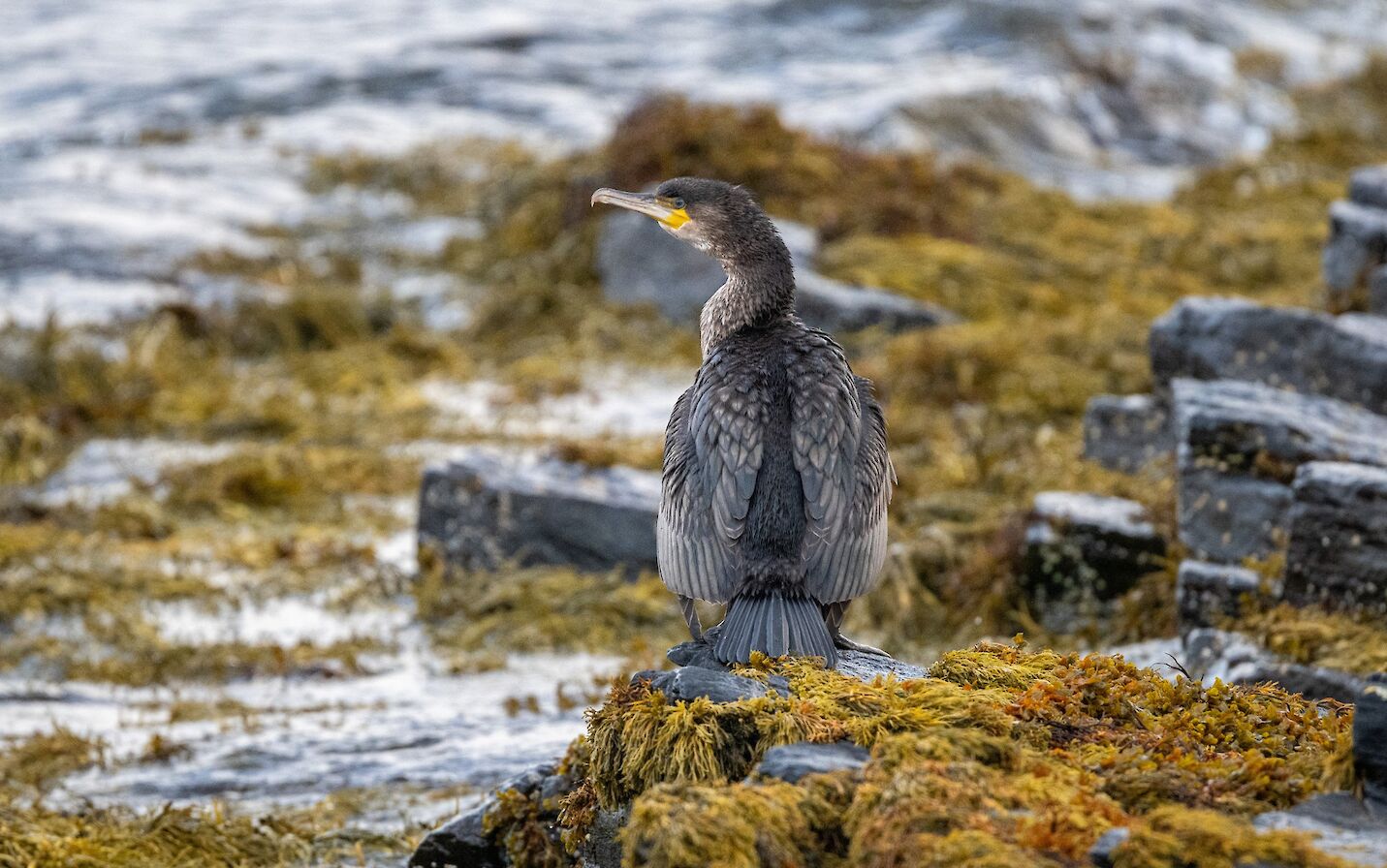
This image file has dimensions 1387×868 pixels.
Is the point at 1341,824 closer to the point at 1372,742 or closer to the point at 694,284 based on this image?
the point at 1372,742

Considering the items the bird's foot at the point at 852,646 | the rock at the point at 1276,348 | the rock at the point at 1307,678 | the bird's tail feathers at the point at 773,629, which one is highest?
the bird's tail feathers at the point at 773,629

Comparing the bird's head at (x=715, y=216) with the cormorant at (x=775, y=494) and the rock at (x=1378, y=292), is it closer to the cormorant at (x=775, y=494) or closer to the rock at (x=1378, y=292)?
the cormorant at (x=775, y=494)

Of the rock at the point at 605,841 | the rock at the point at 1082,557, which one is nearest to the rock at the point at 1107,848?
the rock at the point at 605,841

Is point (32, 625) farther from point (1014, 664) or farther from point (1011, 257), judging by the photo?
point (1011, 257)

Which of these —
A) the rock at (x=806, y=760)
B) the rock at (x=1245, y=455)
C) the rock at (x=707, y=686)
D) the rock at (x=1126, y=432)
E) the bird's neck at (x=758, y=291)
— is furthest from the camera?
the rock at (x=1126, y=432)

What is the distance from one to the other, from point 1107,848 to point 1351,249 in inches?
333

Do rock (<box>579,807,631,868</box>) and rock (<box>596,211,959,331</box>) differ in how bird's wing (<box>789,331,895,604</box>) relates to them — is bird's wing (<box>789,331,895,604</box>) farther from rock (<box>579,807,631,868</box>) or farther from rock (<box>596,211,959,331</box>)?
rock (<box>596,211,959,331</box>)

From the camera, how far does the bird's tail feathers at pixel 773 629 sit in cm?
378

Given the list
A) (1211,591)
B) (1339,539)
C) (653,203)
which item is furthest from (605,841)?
(1211,591)

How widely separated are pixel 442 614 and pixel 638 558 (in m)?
1.14

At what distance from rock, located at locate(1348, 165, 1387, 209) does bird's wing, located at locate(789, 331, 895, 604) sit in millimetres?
7807

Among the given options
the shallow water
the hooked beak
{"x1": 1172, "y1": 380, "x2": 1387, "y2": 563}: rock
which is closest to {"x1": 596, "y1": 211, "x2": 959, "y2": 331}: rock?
the shallow water

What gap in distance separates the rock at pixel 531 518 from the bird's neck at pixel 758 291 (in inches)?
130

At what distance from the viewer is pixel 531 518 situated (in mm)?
8430
